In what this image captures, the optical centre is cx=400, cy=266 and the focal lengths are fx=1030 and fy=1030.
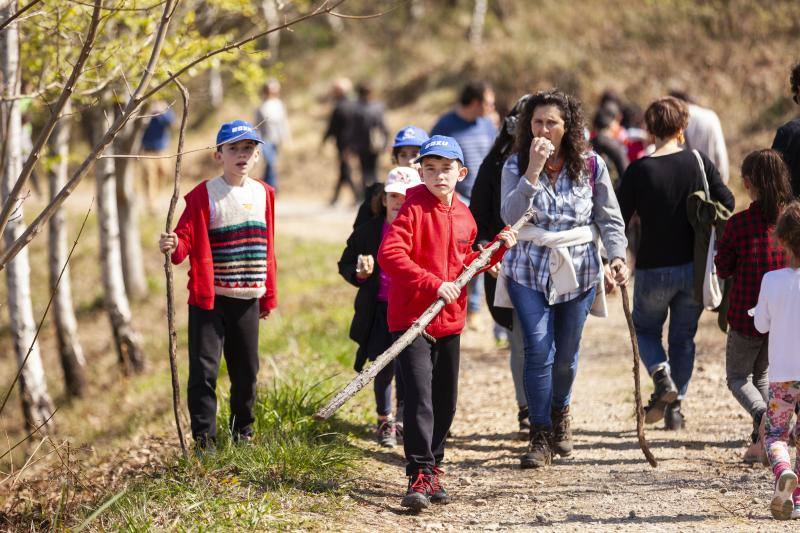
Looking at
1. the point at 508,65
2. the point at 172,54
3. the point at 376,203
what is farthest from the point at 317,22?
the point at 376,203

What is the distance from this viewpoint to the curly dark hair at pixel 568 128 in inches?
231

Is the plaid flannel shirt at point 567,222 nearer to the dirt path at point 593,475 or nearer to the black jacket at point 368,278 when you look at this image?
the black jacket at point 368,278

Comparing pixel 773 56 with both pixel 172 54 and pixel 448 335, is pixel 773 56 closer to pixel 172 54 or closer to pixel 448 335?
pixel 172 54

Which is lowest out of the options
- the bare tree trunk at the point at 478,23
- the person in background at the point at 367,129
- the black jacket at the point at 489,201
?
the black jacket at the point at 489,201

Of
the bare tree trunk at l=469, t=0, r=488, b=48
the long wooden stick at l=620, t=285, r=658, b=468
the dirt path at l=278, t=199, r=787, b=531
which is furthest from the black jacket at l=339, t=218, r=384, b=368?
the bare tree trunk at l=469, t=0, r=488, b=48

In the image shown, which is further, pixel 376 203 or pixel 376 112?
pixel 376 112

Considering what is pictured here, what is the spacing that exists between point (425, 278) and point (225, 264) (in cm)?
137

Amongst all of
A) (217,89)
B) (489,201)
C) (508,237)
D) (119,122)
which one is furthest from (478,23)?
(119,122)

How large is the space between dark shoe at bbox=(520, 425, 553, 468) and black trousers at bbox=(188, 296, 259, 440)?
170 cm

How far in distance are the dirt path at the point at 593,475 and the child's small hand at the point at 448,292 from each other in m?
1.14

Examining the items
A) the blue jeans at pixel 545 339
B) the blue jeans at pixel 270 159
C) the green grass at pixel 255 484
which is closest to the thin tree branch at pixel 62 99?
the green grass at pixel 255 484

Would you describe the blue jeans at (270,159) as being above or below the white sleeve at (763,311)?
above

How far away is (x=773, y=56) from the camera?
20.2m

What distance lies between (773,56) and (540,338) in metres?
16.3
